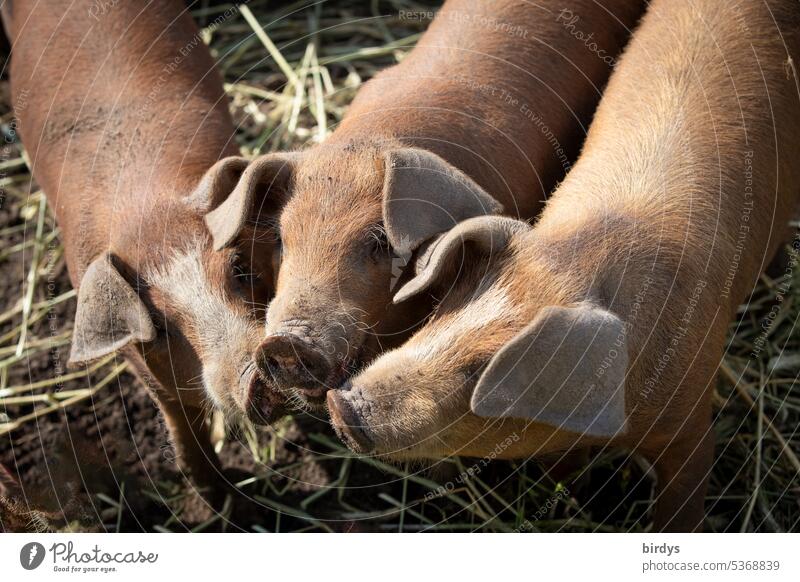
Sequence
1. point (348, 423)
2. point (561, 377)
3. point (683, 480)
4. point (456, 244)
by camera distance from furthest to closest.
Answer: point (683, 480) → point (456, 244) → point (348, 423) → point (561, 377)

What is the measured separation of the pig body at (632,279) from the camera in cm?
339

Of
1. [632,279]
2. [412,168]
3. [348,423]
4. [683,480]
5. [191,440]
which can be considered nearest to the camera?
[348,423]

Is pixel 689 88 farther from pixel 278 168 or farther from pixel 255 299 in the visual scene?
pixel 255 299

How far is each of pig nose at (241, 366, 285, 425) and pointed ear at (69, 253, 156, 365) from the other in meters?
0.47

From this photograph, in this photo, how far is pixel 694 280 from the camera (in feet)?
13.3

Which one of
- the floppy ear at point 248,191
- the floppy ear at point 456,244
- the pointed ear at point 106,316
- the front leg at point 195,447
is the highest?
the floppy ear at point 248,191

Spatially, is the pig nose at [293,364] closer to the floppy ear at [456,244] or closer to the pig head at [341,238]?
the pig head at [341,238]

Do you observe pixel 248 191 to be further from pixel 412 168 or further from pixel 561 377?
pixel 561 377

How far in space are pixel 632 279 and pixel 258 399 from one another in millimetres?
1576

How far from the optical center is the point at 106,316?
4.12m

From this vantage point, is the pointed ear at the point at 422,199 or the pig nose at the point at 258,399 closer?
the pointed ear at the point at 422,199
